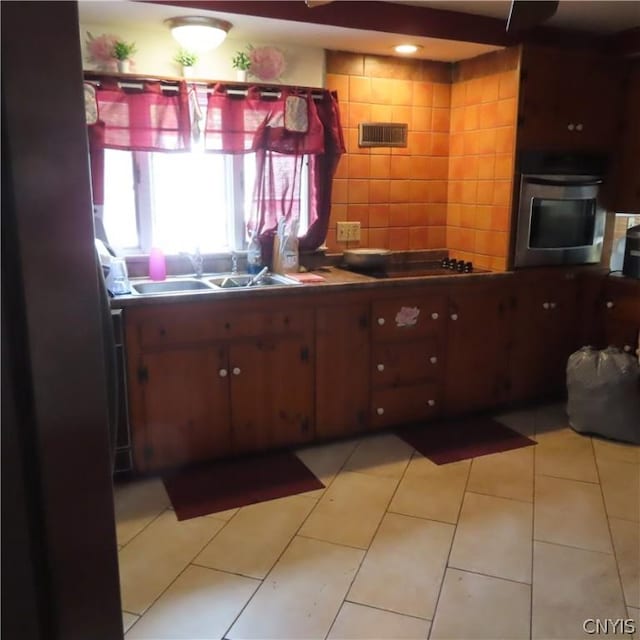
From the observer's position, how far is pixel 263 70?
310cm

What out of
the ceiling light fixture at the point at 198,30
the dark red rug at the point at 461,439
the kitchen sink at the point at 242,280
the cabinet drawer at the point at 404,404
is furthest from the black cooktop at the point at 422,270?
the ceiling light fixture at the point at 198,30

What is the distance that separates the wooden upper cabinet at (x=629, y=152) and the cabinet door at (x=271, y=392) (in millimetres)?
2130

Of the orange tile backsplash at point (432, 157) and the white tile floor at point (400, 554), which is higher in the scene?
the orange tile backsplash at point (432, 157)

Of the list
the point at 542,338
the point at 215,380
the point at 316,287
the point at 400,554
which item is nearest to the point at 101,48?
the point at 316,287

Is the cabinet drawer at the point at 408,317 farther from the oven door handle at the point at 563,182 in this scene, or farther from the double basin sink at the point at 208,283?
the oven door handle at the point at 563,182

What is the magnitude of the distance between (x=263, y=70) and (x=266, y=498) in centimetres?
211

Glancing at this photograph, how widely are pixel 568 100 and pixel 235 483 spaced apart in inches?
106

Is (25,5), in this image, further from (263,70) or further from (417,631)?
(263,70)

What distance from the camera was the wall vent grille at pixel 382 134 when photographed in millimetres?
3455

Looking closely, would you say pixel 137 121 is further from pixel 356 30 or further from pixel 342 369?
pixel 342 369

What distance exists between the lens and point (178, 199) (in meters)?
3.18

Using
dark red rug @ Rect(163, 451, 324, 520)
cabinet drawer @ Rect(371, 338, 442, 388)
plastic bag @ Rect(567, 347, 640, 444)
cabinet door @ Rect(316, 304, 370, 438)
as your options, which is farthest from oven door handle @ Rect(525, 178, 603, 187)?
dark red rug @ Rect(163, 451, 324, 520)

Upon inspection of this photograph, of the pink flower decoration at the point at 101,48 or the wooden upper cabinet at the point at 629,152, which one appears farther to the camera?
the wooden upper cabinet at the point at 629,152

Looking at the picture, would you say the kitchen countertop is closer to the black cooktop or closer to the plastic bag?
the black cooktop
